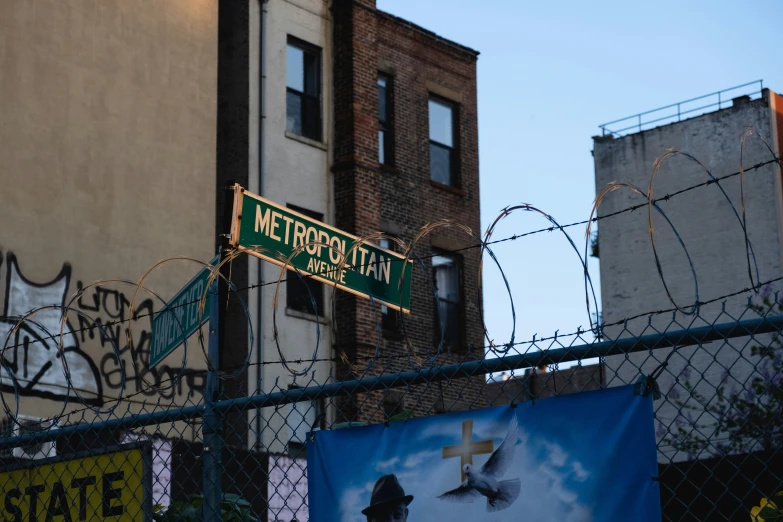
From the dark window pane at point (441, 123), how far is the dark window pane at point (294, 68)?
3805mm

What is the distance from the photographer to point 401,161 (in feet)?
84.2

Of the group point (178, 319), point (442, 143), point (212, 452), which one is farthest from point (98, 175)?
point (212, 452)

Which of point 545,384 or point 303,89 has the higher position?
point 303,89

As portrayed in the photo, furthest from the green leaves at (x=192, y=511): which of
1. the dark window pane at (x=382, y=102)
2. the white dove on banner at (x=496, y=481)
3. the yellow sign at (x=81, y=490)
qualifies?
the dark window pane at (x=382, y=102)

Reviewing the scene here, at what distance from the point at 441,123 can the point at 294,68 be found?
4474 mm

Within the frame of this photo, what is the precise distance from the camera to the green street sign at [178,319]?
677 centimetres

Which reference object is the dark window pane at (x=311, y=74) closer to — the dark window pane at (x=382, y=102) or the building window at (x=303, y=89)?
the building window at (x=303, y=89)

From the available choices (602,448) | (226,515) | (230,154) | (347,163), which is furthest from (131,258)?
(602,448)

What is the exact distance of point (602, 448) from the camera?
4.05 metres

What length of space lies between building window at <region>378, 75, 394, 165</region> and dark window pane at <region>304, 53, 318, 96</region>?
1757 mm

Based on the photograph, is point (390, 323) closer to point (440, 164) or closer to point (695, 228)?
point (440, 164)

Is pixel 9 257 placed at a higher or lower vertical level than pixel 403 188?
lower

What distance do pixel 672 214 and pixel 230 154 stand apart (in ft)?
48.7

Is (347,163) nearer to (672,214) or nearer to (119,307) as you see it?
(119,307)
